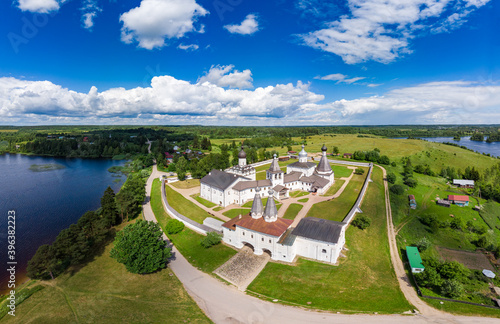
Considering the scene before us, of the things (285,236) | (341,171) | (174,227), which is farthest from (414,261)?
(341,171)

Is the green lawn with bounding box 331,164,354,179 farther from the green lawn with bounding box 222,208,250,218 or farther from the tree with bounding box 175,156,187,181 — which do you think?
the tree with bounding box 175,156,187,181

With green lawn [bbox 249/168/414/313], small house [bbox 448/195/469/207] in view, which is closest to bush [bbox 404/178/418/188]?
small house [bbox 448/195/469/207]

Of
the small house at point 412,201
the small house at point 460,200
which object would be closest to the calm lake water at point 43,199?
the small house at point 412,201

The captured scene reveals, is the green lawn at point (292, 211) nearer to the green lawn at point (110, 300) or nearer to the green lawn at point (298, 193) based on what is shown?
the green lawn at point (298, 193)

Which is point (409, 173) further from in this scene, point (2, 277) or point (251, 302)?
point (2, 277)

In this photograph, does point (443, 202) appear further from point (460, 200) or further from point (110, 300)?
point (110, 300)

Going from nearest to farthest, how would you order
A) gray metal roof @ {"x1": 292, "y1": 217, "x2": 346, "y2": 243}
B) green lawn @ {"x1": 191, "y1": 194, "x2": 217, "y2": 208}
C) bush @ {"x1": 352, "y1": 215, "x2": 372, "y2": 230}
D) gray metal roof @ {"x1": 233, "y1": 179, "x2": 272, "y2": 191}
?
gray metal roof @ {"x1": 292, "y1": 217, "x2": 346, "y2": 243} < bush @ {"x1": 352, "y1": 215, "x2": 372, "y2": 230} < gray metal roof @ {"x1": 233, "y1": 179, "x2": 272, "y2": 191} < green lawn @ {"x1": 191, "y1": 194, "x2": 217, "y2": 208}
